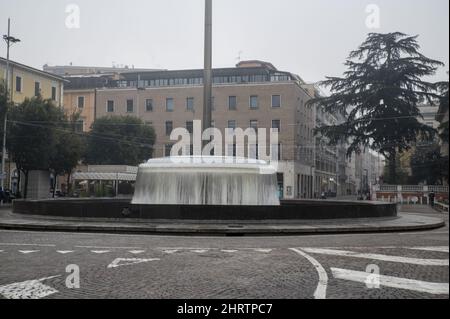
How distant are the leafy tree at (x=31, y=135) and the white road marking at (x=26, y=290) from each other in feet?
113

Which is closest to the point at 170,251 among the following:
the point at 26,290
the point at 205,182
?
the point at 26,290

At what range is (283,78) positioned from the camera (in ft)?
231

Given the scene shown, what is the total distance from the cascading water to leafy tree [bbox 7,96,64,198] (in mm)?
23060

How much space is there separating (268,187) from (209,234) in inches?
186

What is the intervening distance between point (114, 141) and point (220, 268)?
181ft

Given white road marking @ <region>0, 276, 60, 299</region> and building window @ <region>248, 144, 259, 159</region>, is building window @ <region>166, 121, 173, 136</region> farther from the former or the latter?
white road marking @ <region>0, 276, 60, 299</region>

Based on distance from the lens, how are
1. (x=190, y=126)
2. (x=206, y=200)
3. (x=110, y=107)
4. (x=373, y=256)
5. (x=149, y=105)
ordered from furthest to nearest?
1. (x=110, y=107)
2. (x=149, y=105)
3. (x=190, y=126)
4. (x=206, y=200)
5. (x=373, y=256)

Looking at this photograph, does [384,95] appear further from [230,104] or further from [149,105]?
[149,105]

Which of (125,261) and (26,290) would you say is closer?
(26,290)

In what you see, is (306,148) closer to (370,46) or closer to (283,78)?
(283,78)

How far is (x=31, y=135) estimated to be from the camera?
132 ft

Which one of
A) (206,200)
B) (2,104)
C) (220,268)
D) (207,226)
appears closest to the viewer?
(220,268)
